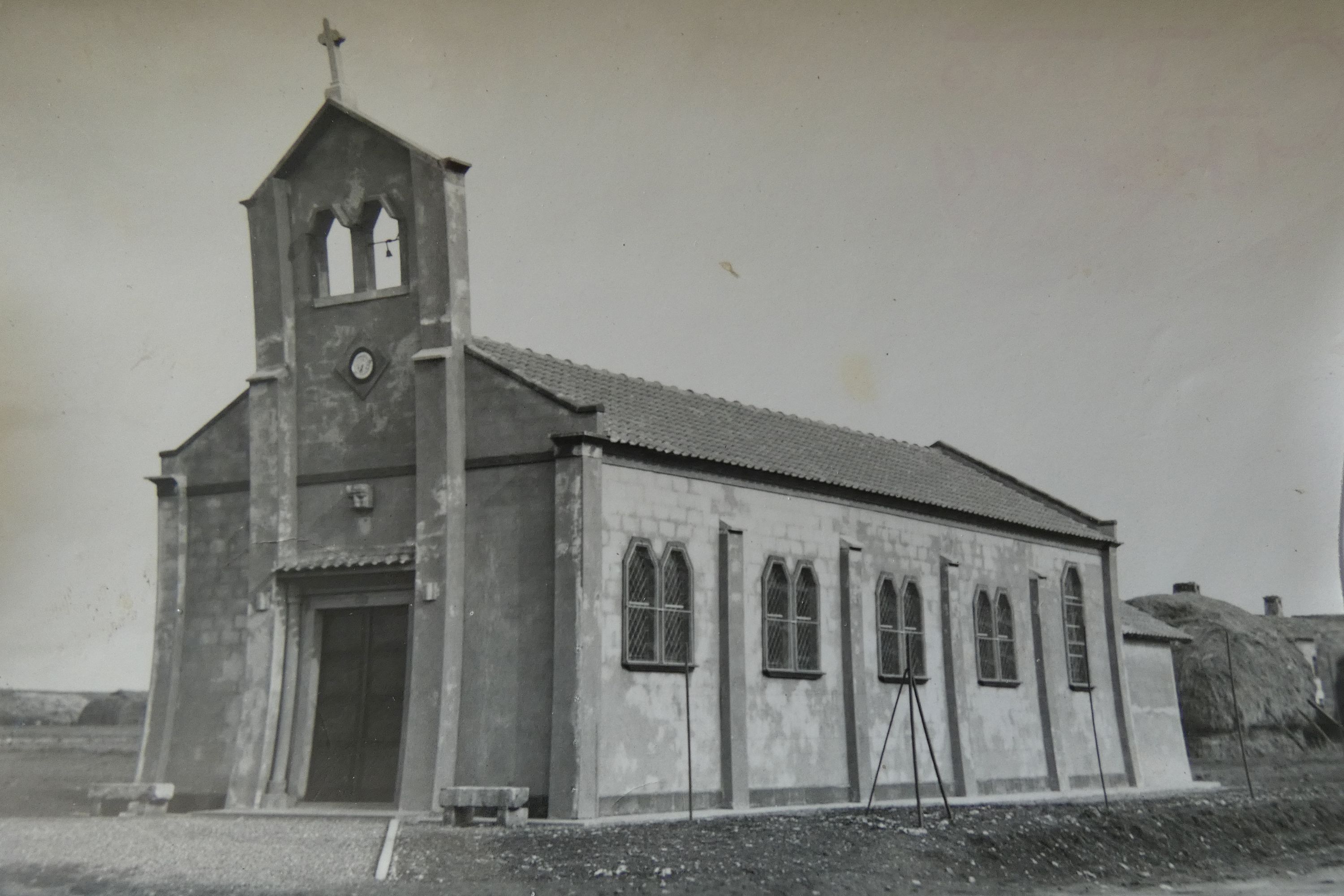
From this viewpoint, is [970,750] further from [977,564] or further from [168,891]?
[168,891]

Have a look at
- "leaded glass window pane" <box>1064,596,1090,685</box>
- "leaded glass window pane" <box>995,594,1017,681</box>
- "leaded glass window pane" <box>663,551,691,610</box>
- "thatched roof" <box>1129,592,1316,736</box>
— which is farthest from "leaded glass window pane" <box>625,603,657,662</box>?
"thatched roof" <box>1129,592,1316,736</box>

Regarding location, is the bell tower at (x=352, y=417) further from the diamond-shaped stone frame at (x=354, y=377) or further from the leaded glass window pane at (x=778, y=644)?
the leaded glass window pane at (x=778, y=644)

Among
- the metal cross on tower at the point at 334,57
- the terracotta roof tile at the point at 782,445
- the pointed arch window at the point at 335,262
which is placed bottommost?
the terracotta roof tile at the point at 782,445

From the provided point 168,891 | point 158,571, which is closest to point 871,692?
point 158,571

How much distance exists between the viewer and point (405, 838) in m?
15.2

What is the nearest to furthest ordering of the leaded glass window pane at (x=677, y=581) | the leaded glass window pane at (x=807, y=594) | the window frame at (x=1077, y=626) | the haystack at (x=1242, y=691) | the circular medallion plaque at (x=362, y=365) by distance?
the leaded glass window pane at (x=677, y=581), the circular medallion plaque at (x=362, y=365), the leaded glass window pane at (x=807, y=594), the window frame at (x=1077, y=626), the haystack at (x=1242, y=691)

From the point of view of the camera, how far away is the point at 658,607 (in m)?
20.0

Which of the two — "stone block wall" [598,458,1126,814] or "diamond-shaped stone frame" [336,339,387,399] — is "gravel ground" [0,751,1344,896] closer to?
"stone block wall" [598,458,1126,814]

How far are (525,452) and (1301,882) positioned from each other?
477 inches

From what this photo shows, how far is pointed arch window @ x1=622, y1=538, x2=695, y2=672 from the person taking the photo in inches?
769

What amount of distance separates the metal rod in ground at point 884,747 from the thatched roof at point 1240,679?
63.4ft

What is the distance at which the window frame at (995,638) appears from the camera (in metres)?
27.4

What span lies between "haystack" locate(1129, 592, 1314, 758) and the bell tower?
28.6 m

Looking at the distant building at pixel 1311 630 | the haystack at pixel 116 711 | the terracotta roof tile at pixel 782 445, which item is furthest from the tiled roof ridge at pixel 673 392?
the haystack at pixel 116 711
